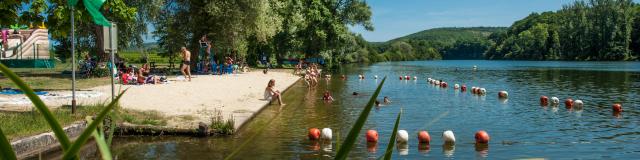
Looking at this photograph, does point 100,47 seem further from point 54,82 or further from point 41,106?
point 41,106

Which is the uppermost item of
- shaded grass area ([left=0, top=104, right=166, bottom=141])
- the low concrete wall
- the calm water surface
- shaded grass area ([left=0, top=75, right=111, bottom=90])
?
shaded grass area ([left=0, top=75, right=111, bottom=90])

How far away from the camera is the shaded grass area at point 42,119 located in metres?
9.27

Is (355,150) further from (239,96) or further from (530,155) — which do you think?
(239,96)

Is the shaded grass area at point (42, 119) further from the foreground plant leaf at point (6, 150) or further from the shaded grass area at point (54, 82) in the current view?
the foreground plant leaf at point (6, 150)

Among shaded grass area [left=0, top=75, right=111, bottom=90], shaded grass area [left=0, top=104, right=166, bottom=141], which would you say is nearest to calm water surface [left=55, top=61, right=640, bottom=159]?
shaded grass area [left=0, top=104, right=166, bottom=141]

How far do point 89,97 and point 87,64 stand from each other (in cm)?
1202

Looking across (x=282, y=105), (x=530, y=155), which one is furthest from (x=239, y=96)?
(x=530, y=155)

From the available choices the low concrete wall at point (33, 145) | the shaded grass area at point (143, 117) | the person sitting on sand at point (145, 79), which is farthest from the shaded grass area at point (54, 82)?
the low concrete wall at point (33, 145)

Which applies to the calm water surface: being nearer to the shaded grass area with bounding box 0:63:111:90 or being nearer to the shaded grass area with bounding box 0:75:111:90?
the shaded grass area with bounding box 0:75:111:90

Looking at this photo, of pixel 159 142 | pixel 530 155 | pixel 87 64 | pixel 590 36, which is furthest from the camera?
pixel 590 36

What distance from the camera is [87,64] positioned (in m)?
27.1

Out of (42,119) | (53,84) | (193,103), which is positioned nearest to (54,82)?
(53,84)

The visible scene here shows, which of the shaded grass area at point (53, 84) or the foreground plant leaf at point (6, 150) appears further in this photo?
the shaded grass area at point (53, 84)

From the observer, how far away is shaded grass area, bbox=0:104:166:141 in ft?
30.4
